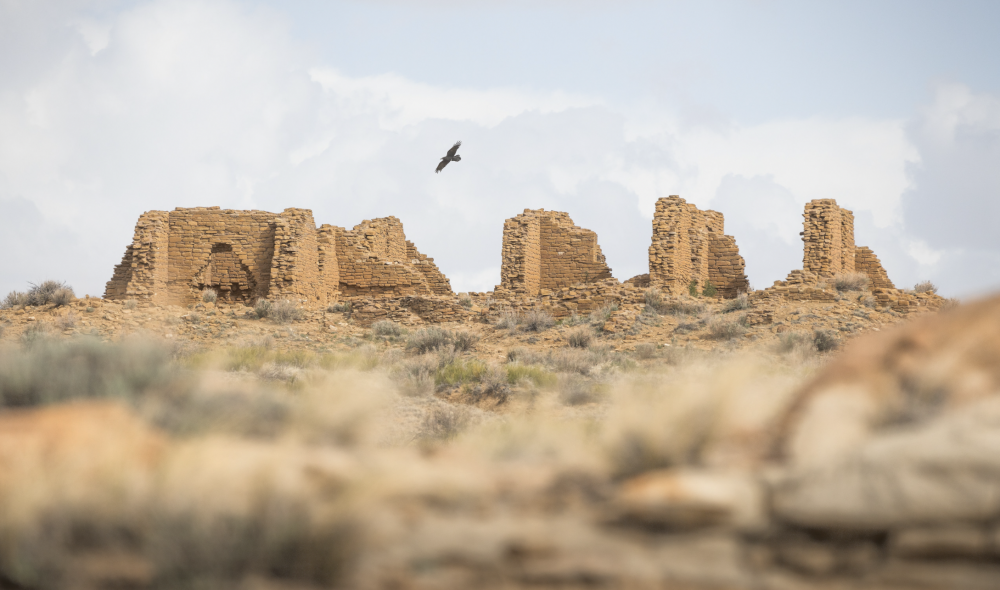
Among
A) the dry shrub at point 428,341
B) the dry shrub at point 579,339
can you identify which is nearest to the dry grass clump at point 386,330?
the dry shrub at point 428,341

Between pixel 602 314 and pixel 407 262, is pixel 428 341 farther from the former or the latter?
pixel 407 262

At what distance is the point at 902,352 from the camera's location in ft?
14.5

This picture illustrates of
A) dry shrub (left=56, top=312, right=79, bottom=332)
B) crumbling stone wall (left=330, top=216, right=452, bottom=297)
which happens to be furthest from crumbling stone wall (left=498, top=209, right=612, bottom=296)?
dry shrub (left=56, top=312, right=79, bottom=332)

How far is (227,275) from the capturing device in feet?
85.6

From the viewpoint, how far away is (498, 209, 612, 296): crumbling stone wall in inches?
1059

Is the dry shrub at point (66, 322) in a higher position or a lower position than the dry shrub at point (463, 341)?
higher

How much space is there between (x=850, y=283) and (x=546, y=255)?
9.30 meters

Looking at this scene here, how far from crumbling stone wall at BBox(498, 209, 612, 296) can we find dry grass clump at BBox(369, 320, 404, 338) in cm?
538

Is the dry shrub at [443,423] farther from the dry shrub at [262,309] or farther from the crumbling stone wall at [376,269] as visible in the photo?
the crumbling stone wall at [376,269]

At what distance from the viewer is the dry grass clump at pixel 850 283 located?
24031 millimetres

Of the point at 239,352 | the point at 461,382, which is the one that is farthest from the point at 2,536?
the point at 239,352

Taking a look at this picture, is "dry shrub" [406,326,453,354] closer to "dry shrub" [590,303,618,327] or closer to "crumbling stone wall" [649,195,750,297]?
"dry shrub" [590,303,618,327]

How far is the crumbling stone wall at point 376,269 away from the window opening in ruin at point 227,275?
2.80 m

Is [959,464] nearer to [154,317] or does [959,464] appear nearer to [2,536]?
[2,536]
